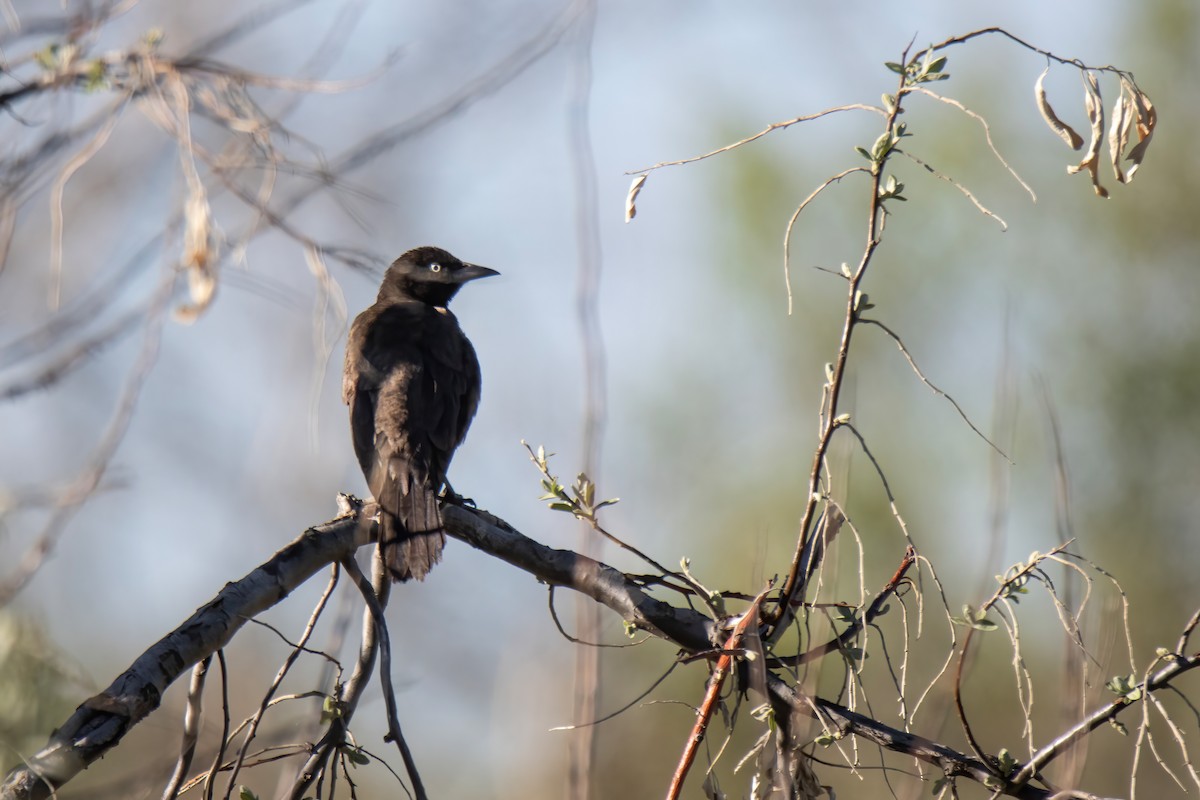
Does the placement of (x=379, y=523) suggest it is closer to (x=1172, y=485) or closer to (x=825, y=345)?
(x=825, y=345)

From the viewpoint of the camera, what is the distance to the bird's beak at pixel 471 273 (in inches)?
311

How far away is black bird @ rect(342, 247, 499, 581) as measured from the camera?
4.84 meters

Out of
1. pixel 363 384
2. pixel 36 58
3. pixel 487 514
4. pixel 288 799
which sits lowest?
pixel 288 799

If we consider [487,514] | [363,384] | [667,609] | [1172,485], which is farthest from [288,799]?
[1172,485]

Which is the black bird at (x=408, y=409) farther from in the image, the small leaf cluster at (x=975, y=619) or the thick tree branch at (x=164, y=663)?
the small leaf cluster at (x=975, y=619)

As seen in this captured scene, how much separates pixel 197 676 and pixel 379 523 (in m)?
1.78

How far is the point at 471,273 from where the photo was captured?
26.2 feet

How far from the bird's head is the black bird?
135mm

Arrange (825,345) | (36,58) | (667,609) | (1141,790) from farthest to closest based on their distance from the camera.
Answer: (825,345) → (1141,790) → (36,58) → (667,609)

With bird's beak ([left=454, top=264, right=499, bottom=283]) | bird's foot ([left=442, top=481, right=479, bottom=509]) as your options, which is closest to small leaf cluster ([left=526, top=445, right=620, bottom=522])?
bird's foot ([left=442, top=481, right=479, bottom=509])

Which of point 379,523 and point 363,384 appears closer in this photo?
point 379,523

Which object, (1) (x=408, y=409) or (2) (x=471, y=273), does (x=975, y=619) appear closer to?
(1) (x=408, y=409)

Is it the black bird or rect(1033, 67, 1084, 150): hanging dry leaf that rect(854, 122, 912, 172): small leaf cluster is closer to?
rect(1033, 67, 1084, 150): hanging dry leaf

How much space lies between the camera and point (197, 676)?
3182 millimetres
